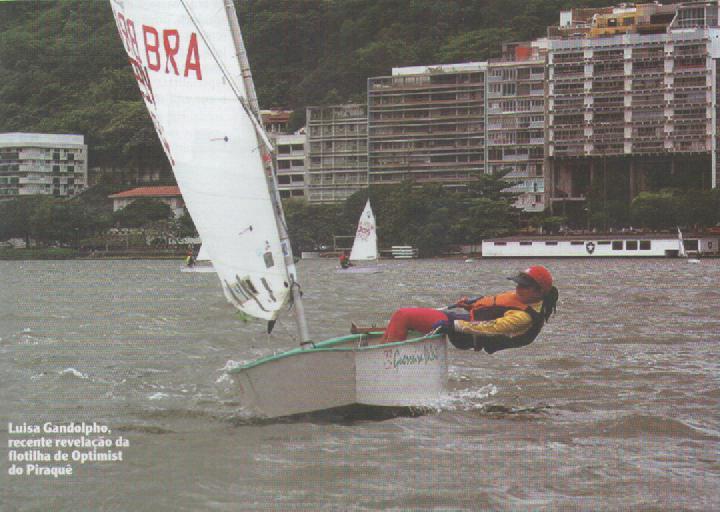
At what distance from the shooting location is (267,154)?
1061 cm

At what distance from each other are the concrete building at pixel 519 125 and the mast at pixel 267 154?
357 ft

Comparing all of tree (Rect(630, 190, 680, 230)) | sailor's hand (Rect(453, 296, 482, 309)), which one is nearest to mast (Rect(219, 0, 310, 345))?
sailor's hand (Rect(453, 296, 482, 309))

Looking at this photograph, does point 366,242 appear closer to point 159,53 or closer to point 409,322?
point 409,322

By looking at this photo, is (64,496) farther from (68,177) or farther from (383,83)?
(68,177)

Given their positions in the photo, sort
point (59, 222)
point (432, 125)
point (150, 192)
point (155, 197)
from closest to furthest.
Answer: point (59, 222) → point (432, 125) → point (155, 197) → point (150, 192)

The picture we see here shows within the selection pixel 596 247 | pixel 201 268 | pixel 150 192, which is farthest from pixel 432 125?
pixel 201 268


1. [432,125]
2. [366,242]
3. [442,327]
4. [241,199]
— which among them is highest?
[432,125]

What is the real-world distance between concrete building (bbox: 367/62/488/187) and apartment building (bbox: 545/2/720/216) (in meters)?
8.84

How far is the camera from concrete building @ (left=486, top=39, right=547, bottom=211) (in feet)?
395

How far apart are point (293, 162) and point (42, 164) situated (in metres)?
28.8

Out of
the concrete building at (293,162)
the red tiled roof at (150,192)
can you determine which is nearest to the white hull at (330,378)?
the red tiled roof at (150,192)

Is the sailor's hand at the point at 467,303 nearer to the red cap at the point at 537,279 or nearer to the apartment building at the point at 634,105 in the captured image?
the red cap at the point at 537,279

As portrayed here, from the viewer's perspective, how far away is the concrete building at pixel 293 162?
136500 mm

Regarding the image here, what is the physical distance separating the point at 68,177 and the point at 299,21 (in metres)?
39.0
